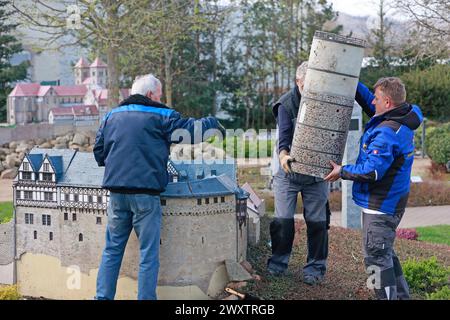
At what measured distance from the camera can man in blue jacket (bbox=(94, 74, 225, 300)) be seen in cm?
586

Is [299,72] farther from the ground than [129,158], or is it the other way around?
[299,72]

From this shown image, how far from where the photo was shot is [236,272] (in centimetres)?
643

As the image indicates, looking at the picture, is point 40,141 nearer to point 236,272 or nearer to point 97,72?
point 97,72

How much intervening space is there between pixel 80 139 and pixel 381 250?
17.8 m

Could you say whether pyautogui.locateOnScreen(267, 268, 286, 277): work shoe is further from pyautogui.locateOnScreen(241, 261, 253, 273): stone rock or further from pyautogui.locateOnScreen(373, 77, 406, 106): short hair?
pyautogui.locateOnScreen(373, 77, 406, 106): short hair

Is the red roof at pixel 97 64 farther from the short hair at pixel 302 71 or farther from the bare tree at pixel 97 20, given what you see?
the short hair at pixel 302 71

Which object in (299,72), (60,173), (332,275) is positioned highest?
(299,72)

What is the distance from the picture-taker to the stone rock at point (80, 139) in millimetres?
22734

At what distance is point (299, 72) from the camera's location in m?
6.73

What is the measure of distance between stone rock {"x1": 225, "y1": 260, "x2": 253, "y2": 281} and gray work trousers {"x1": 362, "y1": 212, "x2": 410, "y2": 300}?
3.50 feet

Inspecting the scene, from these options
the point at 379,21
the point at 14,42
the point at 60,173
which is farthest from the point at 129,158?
the point at 379,21

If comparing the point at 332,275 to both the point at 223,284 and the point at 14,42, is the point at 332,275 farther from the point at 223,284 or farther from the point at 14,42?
the point at 14,42

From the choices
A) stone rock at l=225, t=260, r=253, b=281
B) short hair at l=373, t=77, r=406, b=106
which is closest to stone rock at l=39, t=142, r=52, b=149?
stone rock at l=225, t=260, r=253, b=281
